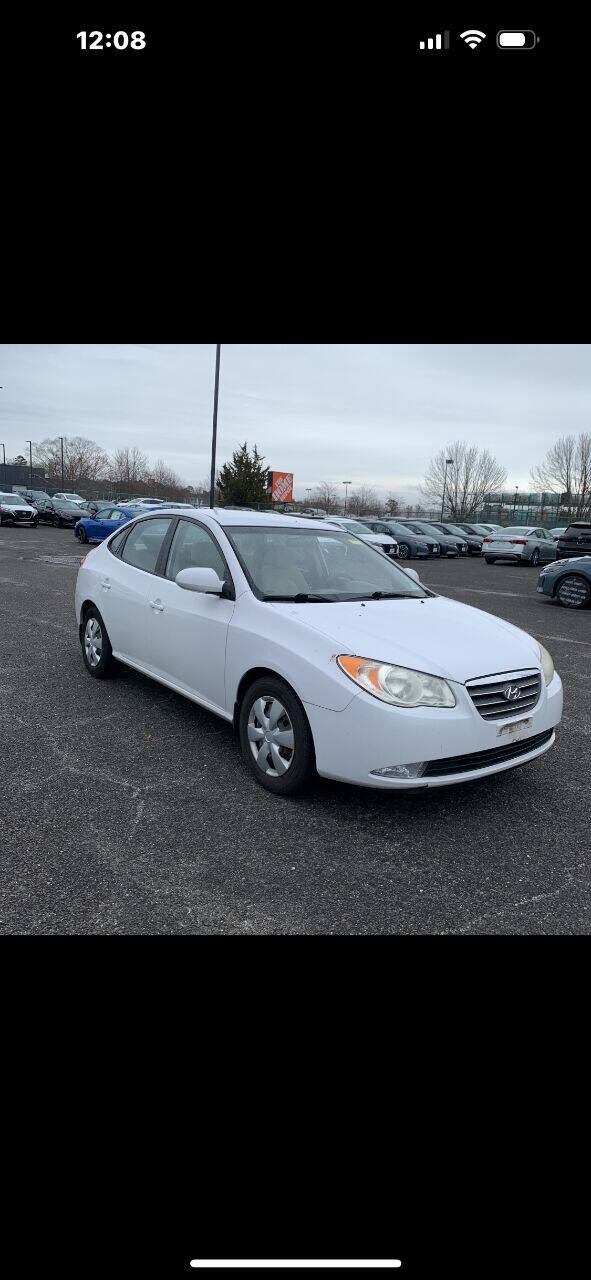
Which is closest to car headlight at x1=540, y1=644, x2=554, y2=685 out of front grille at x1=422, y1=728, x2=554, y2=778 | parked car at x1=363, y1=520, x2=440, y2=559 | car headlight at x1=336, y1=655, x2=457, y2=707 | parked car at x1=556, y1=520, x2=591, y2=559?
front grille at x1=422, y1=728, x2=554, y2=778

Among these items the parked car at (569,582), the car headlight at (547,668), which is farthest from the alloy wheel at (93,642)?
the parked car at (569,582)

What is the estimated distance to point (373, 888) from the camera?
285 cm

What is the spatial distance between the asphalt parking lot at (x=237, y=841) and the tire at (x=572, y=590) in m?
8.68

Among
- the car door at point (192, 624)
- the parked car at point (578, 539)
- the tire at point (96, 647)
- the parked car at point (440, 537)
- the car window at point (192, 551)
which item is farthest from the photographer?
the parked car at point (440, 537)

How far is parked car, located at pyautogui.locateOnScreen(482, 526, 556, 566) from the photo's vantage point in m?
26.6

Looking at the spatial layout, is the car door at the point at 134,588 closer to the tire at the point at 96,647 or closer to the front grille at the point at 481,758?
the tire at the point at 96,647

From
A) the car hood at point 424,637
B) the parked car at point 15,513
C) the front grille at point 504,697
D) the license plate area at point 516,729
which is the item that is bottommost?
the license plate area at point 516,729

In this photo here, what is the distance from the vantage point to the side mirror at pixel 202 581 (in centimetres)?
414
